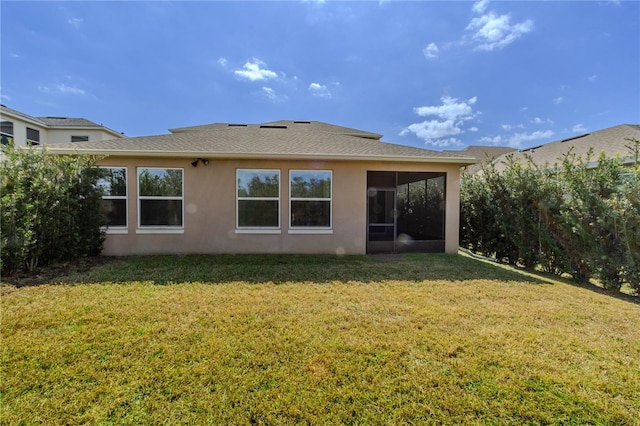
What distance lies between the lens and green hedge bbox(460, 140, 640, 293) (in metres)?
6.00

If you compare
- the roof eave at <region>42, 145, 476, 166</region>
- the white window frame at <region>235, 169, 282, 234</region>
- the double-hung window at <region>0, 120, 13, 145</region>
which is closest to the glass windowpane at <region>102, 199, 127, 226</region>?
the roof eave at <region>42, 145, 476, 166</region>

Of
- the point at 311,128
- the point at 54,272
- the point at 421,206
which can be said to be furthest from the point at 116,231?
the point at 421,206

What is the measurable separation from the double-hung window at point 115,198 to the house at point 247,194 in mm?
26

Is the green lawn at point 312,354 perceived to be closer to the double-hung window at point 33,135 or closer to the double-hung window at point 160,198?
the double-hung window at point 160,198

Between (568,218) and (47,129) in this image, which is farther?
(47,129)

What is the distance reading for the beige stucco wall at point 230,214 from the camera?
831 centimetres

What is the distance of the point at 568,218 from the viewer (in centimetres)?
680

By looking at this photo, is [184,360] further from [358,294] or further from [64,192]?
[64,192]

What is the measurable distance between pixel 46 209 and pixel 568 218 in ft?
40.7

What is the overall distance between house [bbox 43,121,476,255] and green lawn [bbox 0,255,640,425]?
3.05 meters

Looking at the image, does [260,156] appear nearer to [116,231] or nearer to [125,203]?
[125,203]

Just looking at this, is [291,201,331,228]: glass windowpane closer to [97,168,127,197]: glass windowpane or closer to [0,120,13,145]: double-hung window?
[97,168,127,197]: glass windowpane

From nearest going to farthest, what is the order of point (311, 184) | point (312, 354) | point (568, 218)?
1. point (312, 354)
2. point (568, 218)
3. point (311, 184)

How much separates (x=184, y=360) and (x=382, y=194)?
9.83m
